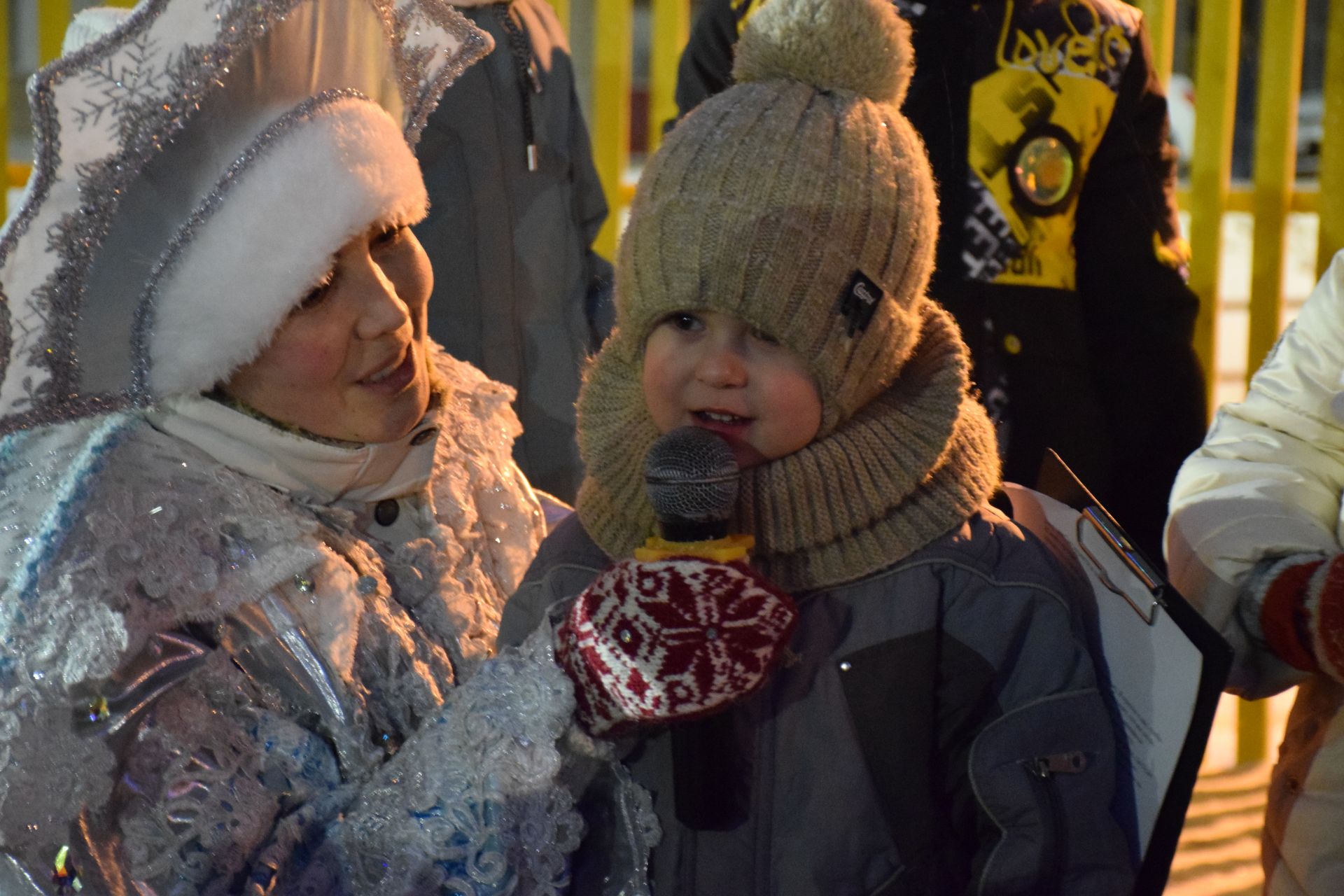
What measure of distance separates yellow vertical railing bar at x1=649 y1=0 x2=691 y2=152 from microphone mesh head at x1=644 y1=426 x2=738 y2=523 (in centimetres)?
278

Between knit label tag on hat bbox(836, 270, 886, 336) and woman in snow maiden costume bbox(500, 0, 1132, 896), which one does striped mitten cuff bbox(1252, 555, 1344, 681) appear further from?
knit label tag on hat bbox(836, 270, 886, 336)

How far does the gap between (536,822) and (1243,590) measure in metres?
0.91

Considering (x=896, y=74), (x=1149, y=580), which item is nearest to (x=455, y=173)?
(x=896, y=74)

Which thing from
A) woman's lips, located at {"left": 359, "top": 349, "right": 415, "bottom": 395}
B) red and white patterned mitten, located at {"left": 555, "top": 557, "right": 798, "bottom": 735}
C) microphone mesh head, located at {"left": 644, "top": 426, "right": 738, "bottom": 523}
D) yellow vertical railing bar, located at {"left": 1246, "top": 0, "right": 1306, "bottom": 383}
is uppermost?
microphone mesh head, located at {"left": 644, "top": 426, "right": 738, "bottom": 523}

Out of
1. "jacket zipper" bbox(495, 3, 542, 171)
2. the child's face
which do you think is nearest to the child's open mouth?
the child's face

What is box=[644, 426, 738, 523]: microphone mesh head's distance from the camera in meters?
1.26

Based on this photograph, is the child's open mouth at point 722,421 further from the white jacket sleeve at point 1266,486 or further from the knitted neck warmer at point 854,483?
the white jacket sleeve at point 1266,486

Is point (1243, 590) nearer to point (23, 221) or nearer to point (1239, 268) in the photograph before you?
point (23, 221)

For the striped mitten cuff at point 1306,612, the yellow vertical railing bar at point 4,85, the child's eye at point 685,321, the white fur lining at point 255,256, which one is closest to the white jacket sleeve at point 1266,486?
the striped mitten cuff at point 1306,612

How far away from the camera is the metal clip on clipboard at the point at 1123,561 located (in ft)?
4.24

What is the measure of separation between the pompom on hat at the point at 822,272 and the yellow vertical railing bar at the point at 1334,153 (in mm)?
3062

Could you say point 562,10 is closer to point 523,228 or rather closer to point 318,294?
point 523,228

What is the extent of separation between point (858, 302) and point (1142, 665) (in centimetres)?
47

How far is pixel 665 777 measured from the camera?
152cm
